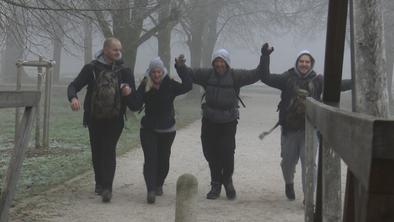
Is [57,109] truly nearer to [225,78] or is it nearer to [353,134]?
[225,78]

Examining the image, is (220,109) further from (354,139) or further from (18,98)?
(354,139)

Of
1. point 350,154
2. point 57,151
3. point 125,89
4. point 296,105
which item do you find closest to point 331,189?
point 350,154

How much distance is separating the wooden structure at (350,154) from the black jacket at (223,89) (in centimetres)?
359

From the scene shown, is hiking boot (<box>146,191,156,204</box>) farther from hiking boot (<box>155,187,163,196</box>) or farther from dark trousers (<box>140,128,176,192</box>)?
hiking boot (<box>155,187,163,196</box>)

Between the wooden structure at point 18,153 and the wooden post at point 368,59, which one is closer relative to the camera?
the wooden post at point 368,59

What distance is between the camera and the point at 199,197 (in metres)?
7.59

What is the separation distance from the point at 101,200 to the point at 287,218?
83.4 inches

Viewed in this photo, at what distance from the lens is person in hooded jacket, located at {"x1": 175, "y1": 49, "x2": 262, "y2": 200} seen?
7340mm

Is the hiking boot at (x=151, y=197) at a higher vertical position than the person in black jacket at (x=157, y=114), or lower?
lower

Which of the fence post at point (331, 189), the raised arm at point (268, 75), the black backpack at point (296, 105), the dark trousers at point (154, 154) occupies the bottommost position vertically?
the dark trousers at point (154, 154)

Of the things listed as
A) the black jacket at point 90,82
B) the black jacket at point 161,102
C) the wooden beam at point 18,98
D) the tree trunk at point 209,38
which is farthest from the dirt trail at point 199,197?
the tree trunk at point 209,38

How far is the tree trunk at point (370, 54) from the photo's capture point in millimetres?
3547

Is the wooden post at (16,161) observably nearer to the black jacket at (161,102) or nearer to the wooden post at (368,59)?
the black jacket at (161,102)

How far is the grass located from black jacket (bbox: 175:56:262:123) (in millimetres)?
2204
